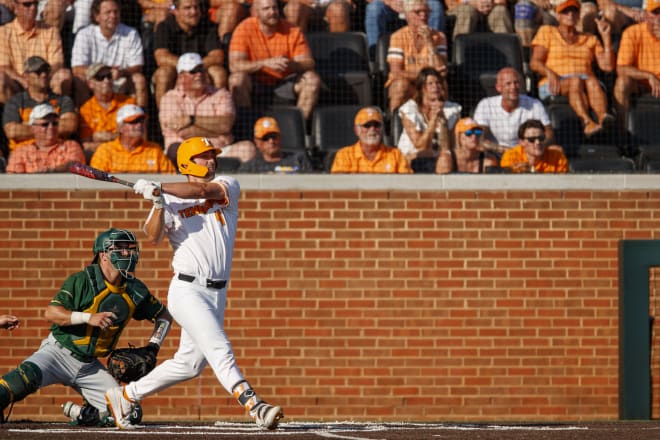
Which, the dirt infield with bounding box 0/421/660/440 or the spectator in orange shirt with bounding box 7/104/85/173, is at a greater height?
the spectator in orange shirt with bounding box 7/104/85/173

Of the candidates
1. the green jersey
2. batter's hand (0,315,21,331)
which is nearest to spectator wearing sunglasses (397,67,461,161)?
the green jersey

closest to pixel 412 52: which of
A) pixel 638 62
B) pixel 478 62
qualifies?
pixel 478 62

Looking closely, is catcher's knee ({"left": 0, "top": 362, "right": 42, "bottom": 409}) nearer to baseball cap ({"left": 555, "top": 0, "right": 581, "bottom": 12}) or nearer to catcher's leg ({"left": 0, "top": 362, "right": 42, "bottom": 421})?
catcher's leg ({"left": 0, "top": 362, "right": 42, "bottom": 421})

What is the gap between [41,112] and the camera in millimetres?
10203

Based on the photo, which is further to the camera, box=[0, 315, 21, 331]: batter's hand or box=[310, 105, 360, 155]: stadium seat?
box=[310, 105, 360, 155]: stadium seat

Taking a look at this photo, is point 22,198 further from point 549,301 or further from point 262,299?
point 549,301

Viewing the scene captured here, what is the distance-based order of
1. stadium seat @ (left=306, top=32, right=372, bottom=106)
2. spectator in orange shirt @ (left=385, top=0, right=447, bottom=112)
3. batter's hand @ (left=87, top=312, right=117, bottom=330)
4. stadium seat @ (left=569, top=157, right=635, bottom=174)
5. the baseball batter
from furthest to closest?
stadium seat @ (left=306, top=32, right=372, bottom=106) → spectator in orange shirt @ (left=385, top=0, right=447, bottom=112) → stadium seat @ (left=569, top=157, right=635, bottom=174) → batter's hand @ (left=87, top=312, right=117, bottom=330) → the baseball batter

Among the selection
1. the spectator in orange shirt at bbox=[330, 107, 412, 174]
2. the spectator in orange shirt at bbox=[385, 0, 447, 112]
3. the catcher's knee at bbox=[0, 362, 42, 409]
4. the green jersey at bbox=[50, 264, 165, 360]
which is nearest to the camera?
the catcher's knee at bbox=[0, 362, 42, 409]

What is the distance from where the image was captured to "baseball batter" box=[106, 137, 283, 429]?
716 cm

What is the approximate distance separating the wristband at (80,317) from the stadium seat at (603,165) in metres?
4.85

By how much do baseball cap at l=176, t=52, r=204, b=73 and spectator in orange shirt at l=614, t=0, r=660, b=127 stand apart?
392 cm

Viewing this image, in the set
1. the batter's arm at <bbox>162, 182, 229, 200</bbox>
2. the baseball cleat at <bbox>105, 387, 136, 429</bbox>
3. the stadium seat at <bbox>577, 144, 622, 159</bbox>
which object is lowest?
the baseball cleat at <bbox>105, 387, 136, 429</bbox>

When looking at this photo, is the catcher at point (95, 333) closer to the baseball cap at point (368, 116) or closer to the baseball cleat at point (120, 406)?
the baseball cleat at point (120, 406)

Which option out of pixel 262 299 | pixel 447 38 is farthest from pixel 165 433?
pixel 447 38
